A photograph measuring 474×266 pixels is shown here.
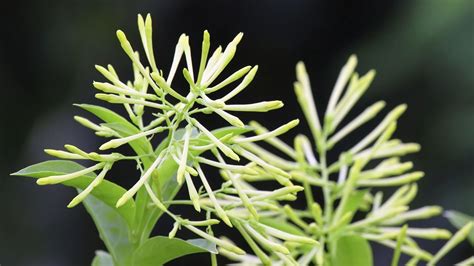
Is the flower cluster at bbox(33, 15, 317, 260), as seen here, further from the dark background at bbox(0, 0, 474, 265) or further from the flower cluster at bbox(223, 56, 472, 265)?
the dark background at bbox(0, 0, 474, 265)

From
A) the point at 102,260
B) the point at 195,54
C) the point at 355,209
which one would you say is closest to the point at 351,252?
the point at 355,209

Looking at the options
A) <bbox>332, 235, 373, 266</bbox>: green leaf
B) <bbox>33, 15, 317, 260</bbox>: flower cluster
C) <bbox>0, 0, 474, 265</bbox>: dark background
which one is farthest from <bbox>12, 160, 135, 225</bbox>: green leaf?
<bbox>0, 0, 474, 265</bbox>: dark background

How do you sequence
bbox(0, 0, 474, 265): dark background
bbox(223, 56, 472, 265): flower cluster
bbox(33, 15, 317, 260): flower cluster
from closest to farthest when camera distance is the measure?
bbox(33, 15, 317, 260): flower cluster → bbox(223, 56, 472, 265): flower cluster → bbox(0, 0, 474, 265): dark background

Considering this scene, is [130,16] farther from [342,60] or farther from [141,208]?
[141,208]

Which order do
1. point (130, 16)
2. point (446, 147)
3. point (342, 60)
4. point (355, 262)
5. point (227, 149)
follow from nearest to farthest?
point (227, 149) < point (355, 262) < point (446, 147) < point (342, 60) < point (130, 16)

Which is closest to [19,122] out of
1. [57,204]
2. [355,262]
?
[57,204]

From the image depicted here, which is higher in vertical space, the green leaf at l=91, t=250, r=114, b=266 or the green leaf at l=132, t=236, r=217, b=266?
the green leaf at l=132, t=236, r=217, b=266

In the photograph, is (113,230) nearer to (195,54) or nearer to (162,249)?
(162,249)

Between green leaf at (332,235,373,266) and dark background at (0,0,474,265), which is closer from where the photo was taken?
green leaf at (332,235,373,266)
